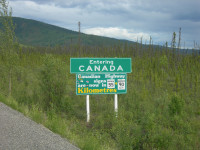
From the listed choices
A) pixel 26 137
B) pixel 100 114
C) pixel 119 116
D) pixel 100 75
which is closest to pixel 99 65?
pixel 100 75

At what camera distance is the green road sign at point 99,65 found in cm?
847

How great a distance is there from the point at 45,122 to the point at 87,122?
12.1 feet

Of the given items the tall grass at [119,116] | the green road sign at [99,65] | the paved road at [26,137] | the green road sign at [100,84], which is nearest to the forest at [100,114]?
the tall grass at [119,116]

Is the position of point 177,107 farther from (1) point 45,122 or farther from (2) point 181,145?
(1) point 45,122

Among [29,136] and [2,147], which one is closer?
[2,147]

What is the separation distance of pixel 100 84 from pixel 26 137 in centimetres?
500

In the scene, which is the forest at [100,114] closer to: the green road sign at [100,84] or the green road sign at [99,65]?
the green road sign at [100,84]

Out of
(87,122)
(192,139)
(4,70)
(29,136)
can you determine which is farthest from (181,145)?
(4,70)

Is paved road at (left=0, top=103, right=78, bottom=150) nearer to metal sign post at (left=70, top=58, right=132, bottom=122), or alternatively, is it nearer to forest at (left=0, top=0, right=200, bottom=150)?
forest at (left=0, top=0, right=200, bottom=150)

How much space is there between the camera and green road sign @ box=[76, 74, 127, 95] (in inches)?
341

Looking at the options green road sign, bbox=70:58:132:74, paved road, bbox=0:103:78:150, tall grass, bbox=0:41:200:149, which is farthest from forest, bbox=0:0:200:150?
green road sign, bbox=70:58:132:74

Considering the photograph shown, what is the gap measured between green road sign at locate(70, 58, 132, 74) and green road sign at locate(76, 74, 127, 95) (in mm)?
242

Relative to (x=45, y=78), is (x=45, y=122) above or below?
below

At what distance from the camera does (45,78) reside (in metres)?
9.75
